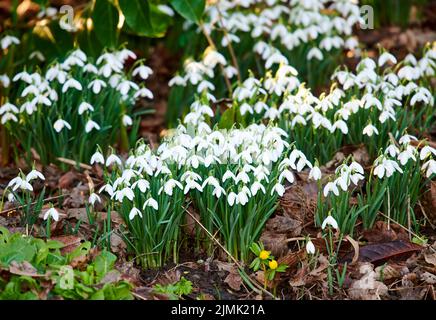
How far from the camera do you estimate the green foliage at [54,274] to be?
2.51 metres

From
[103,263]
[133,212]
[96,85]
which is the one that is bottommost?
[103,263]

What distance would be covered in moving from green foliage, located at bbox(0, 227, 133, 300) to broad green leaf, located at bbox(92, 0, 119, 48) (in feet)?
4.31

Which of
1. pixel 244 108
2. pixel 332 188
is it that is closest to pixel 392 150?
pixel 332 188

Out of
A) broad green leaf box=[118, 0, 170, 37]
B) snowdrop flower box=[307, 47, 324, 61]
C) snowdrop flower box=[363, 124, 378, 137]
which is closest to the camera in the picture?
snowdrop flower box=[363, 124, 378, 137]

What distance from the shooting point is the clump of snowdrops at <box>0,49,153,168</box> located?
359cm

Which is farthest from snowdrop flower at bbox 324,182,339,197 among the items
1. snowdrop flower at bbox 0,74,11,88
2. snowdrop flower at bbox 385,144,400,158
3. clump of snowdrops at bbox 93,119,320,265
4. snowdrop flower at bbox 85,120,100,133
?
snowdrop flower at bbox 0,74,11,88

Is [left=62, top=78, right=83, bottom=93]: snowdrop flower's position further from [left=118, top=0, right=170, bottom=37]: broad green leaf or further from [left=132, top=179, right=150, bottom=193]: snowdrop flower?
[left=132, top=179, right=150, bottom=193]: snowdrop flower

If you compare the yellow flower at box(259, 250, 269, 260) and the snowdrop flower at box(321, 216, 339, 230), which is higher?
the snowdrop flower at box(321, 216, 339, 230)

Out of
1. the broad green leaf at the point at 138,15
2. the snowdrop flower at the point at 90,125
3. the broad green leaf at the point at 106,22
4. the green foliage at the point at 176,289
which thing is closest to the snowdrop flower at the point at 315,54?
the broad green leaf at the point at 138,15

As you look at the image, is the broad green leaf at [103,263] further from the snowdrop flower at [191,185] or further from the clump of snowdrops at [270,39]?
the clump of snowdrops at [270,39]

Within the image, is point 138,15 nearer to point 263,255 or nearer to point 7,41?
point 7,41

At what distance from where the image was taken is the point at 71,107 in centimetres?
365

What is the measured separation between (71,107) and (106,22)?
45 cm
